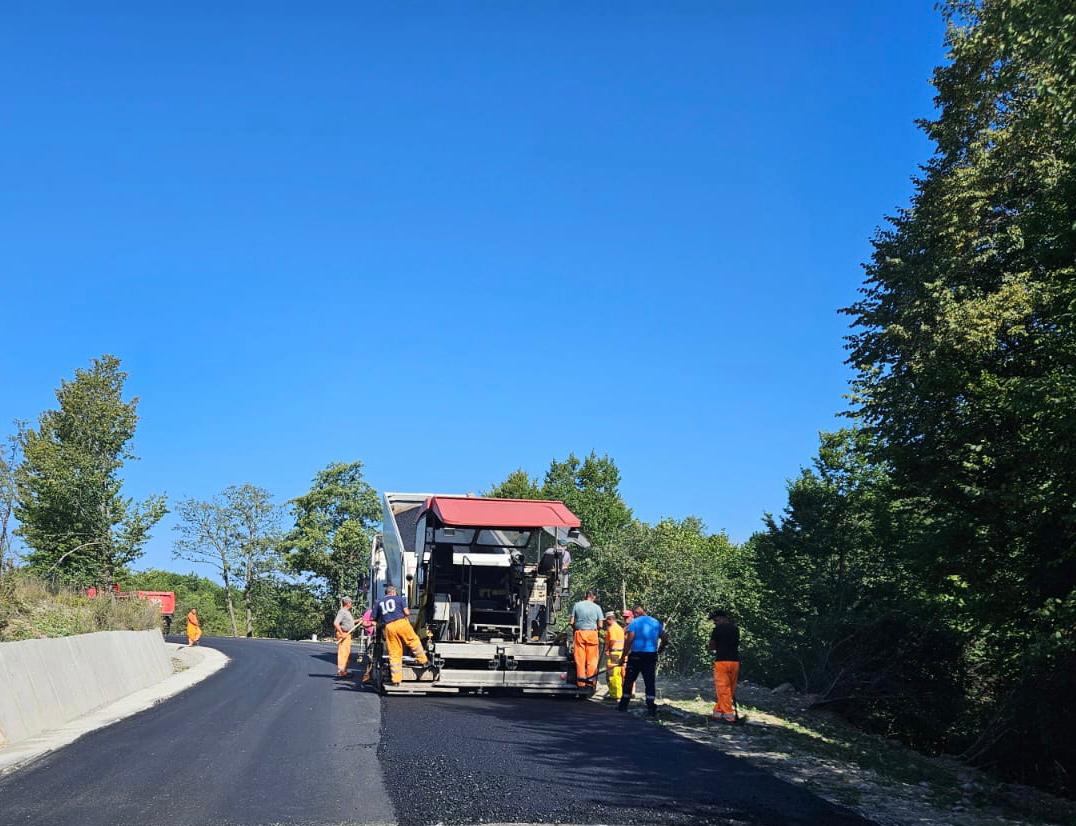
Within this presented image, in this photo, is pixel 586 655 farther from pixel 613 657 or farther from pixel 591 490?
pixel 591 490

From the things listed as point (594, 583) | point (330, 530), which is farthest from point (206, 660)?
point (330, 530)

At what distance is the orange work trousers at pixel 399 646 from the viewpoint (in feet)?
45.6

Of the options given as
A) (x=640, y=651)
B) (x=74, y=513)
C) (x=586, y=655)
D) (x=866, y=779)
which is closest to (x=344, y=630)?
(x=586, y=655)

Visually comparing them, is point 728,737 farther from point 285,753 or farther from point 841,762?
point 285,753

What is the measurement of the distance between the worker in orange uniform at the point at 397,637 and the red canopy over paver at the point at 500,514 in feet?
4.95

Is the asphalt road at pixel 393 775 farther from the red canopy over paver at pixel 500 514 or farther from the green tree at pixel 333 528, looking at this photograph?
the green tree at pixel 333 528

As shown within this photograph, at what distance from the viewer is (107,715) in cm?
1196

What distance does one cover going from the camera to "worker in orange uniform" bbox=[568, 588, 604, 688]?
47.2 ft

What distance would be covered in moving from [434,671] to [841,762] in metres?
6.35

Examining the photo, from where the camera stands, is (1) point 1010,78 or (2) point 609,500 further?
(2) point 609,500

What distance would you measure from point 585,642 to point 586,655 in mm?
217

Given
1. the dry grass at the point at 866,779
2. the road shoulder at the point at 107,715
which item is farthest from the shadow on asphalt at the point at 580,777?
the road shoulder at the point at 107,715

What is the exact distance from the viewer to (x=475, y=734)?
396 inches

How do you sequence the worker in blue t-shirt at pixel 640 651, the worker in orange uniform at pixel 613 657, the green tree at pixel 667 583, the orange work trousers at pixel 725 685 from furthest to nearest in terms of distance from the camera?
the green tree at pixel 667 583
the worker in orange uniform at pixel 613 657
the worker in blue t-shirt at pixel 640 651
the orange work trousers at pixel 725 685
